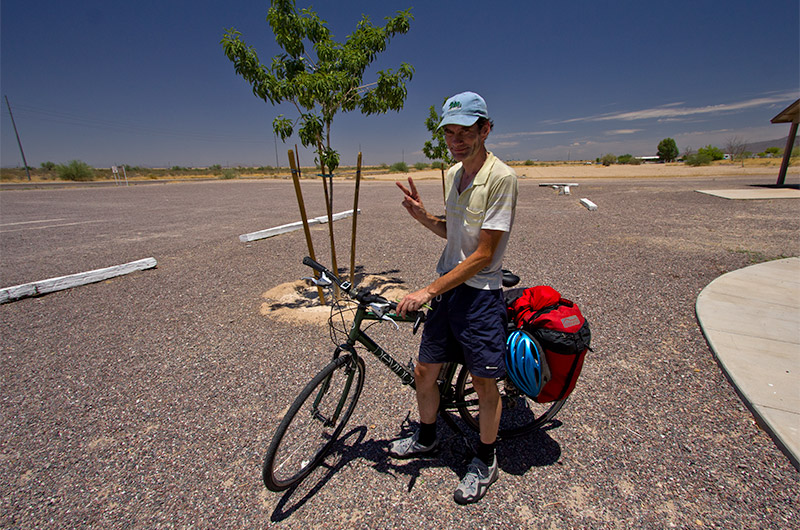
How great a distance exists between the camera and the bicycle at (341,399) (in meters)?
2.04

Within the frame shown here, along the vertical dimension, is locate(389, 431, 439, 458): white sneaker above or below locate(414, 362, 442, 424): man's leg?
below

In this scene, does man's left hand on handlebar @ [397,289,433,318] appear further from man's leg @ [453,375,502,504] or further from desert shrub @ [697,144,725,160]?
desert shrub @ [697,144,725,160]

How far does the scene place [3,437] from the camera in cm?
267

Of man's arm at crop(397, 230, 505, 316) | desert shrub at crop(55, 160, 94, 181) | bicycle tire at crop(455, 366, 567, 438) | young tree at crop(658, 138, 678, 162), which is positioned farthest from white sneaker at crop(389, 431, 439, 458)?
young tree at crop(658, 138, 678, 162)

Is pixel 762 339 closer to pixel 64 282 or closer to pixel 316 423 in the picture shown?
pixel 316 423

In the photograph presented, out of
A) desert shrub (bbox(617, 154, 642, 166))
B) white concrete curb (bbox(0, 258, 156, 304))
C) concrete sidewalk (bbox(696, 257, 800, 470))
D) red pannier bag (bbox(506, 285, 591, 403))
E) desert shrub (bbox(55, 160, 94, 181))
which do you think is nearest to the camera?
red pannier bag (bbox(506, 285, 591, 403))

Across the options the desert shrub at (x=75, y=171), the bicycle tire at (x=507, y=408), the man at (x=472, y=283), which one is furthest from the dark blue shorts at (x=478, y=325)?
the desert shrub at (x=75, y=171)

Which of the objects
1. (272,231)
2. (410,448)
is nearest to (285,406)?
(410,448)

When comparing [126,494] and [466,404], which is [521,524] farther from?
[126,494]

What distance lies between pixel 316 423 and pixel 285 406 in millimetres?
556

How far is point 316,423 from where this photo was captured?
256cm

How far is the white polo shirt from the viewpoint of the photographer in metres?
1.70

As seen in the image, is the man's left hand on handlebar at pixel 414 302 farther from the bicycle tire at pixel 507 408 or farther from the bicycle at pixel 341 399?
the bicycle tire at pixel 507 408

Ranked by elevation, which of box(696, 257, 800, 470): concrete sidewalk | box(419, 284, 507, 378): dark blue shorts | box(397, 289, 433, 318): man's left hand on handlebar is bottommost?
box(696, 257, 800, 470): concrete sidewalk
